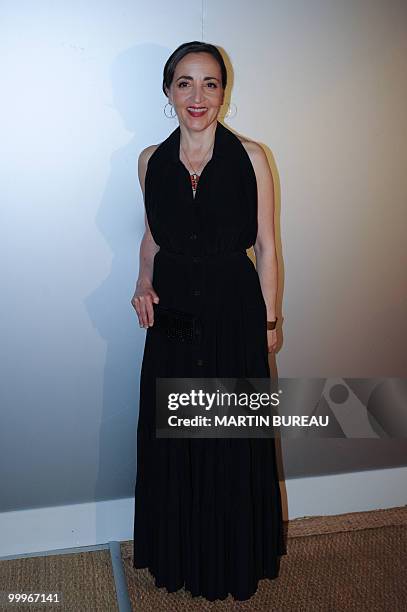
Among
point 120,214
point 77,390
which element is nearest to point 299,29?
point 120,214

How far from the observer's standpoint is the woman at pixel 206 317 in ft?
6.23

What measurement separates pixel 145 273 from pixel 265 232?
41cm

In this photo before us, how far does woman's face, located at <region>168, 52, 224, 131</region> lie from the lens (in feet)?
6.04

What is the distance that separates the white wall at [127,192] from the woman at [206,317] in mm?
207

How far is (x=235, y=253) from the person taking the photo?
196cm

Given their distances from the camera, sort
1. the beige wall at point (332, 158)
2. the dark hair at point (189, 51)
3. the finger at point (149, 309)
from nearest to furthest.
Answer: the dark hair at point (189, 51)
the finger at point (149, 309)
the beige wall at point (332, 158)

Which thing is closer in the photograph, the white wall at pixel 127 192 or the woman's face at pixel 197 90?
the woman's face at pixel 197 90

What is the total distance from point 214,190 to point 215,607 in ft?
4.22

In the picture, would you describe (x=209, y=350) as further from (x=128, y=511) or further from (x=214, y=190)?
(x=128, y=511)

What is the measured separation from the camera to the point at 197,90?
1848 mm

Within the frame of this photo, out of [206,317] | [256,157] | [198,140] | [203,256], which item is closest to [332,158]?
[256,157]

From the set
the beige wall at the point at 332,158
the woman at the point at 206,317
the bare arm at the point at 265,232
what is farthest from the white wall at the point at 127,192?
the bare arm at the point at 265,232

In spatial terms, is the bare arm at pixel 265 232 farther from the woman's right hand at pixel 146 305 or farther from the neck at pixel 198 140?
the woman's right hand at pixel 146 305

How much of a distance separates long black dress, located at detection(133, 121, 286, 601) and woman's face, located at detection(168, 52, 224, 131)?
0.09m
